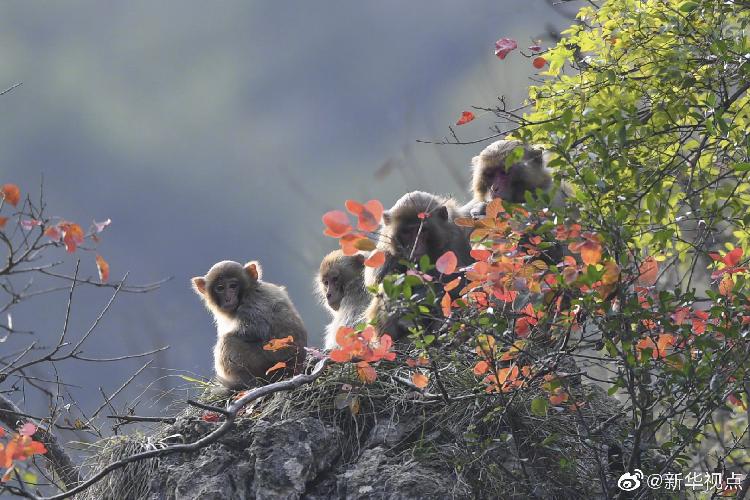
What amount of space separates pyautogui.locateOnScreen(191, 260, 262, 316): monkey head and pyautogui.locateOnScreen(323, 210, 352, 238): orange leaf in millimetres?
3167

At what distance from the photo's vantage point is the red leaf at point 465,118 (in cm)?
614

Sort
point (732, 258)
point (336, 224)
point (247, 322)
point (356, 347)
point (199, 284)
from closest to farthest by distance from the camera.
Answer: point (336, 224)
point (356, 347)
point (732, 258)
point (247, 322)
point (199, 284)

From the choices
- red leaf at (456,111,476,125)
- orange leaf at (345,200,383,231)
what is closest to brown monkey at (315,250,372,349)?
red leaf at (456,111,476,125)

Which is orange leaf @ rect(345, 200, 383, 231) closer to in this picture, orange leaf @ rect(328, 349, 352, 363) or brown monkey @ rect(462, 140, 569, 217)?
orange leaf @ rect(328, 349, 352, 363)

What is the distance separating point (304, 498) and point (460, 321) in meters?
1.36

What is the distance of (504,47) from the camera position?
6465 mm

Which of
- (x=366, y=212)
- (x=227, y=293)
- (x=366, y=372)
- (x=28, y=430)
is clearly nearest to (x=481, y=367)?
(x=366, y=372)

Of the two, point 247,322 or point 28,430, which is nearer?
point 28,430

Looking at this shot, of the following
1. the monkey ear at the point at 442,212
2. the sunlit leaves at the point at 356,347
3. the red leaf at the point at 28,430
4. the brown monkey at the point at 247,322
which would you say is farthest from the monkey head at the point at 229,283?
the sunlit leaves at the point at 356,347

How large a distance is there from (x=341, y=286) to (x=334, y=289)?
6 cm

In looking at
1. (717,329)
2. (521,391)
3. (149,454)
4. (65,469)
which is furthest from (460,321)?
(65,469)

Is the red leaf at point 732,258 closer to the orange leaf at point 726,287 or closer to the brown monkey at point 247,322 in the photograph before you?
the orange leaf at point 726,287

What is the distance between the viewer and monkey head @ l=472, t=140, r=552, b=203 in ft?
23.9

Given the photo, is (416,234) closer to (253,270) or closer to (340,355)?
(253,270)
